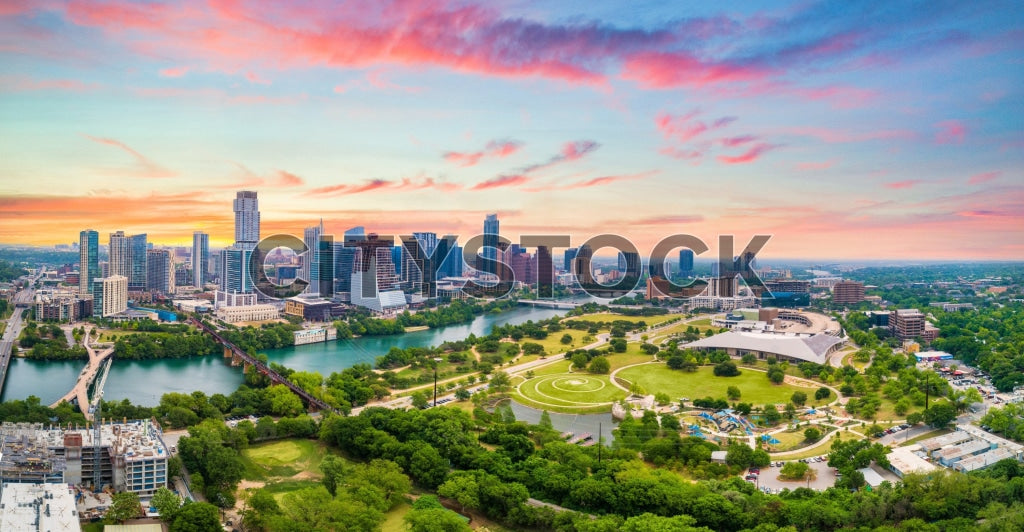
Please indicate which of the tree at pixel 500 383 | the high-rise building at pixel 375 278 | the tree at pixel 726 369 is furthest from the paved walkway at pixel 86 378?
the tree at pixel 726 369

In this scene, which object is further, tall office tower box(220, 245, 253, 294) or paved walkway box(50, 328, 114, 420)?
tall office tower box(220, 245, 253, 294)

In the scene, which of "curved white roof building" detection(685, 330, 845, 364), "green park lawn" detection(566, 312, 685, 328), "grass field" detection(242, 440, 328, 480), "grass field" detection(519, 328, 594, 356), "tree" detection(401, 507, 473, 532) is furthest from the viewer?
"green park lawn" detection(566, 312, 685, 328)

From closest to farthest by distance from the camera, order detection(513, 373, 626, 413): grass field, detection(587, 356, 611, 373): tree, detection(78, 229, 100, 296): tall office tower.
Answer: detection(513, 373, 626, 413): grass field → detection(587, 356, 611, 373): tree → detection(78, 229, 100, 296): tall office tower

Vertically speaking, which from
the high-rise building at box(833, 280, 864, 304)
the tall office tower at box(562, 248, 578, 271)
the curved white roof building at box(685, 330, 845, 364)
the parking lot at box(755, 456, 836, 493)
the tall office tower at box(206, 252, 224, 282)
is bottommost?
the parking lot at box(755, 456, 836, 493)

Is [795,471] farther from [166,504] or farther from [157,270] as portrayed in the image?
[157,270]

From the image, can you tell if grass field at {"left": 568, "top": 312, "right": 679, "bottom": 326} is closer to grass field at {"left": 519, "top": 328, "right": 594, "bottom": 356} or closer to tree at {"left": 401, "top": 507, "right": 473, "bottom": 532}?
grass field at {"left": 519, "top": 328, "right": 594, "bottom": 356}

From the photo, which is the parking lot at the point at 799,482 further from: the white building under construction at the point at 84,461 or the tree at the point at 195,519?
the white building under construction at the point at 84,461

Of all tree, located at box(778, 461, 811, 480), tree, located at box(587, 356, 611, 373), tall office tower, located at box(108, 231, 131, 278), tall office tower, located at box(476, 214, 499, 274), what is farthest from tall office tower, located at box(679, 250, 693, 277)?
tree, located at box(778, 461, 811, 480)
